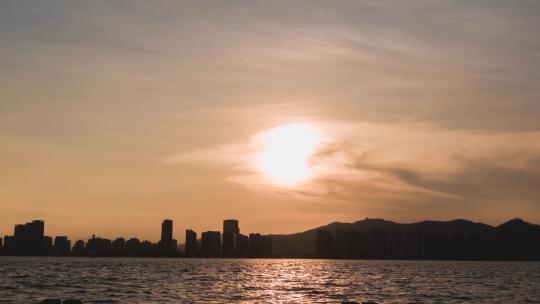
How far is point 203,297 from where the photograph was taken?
103250 millimetres

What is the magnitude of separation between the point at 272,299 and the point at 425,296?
1110 inches

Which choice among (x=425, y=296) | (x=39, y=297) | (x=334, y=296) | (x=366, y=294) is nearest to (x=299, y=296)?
(x=334, y=296)

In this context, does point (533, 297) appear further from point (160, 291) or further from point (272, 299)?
point (160, 291)

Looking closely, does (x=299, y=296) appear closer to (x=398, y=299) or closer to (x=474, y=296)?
(x=398, y=299)

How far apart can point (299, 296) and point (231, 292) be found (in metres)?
14.5

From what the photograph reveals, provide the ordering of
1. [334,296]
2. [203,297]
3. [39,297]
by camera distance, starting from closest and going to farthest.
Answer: [39,297]
[203,297]
[334,296]

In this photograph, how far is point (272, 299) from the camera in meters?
100

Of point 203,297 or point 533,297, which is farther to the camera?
point 533,297

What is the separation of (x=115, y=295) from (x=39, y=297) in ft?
38.5

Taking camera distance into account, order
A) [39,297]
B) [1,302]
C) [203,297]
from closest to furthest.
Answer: [1,302] → [39,297] → [203,297]

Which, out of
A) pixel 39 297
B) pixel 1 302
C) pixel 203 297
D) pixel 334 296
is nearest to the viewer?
pixel 1 302

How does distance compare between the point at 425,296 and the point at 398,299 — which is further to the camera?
the point at 425,296

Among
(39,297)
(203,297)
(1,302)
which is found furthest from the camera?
(203,297)

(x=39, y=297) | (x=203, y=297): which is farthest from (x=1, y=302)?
(x=203, y=297)
